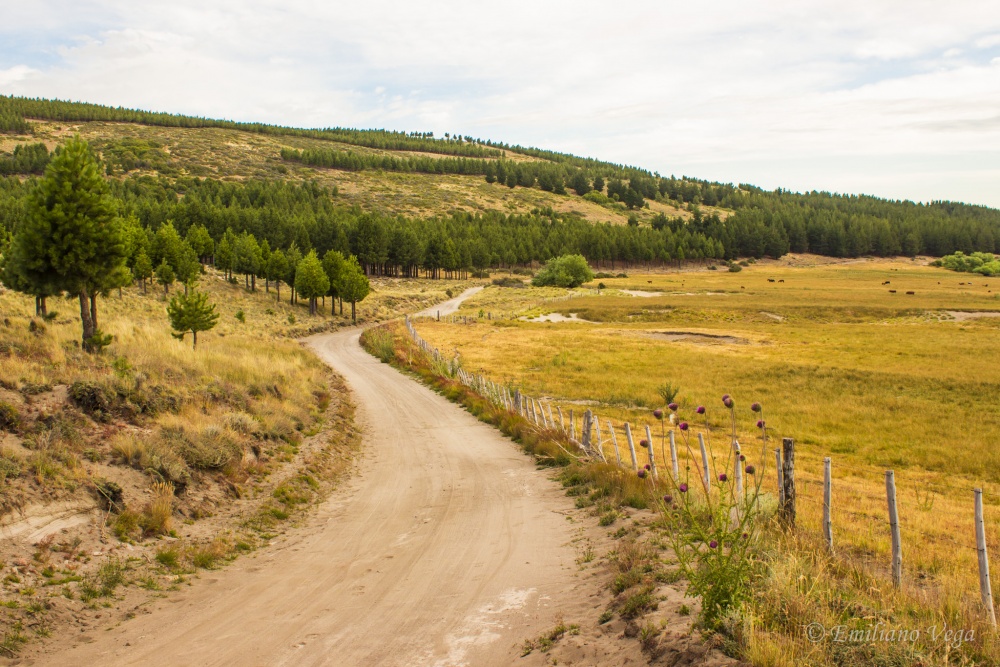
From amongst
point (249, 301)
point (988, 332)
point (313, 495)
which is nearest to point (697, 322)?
point (988, 332)

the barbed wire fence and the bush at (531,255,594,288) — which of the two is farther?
the bush at (531,255,594,288)

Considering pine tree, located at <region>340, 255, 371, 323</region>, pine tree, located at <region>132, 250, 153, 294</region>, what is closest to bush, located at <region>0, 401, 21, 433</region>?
pine tree, located at <region>132, 250, 153, 294</region>

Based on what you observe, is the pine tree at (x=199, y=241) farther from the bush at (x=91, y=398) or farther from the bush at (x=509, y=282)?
the bush at (x=91, y=398)

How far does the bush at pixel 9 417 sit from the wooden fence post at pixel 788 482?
1475cm

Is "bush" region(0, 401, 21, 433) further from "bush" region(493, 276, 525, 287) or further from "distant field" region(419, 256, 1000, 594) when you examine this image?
"bush" region(493, 276, 525, 287)

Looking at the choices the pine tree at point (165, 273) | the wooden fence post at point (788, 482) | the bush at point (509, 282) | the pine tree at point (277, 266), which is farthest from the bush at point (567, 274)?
the wooden fence post at point (788, 482)

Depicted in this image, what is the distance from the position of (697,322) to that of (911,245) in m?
156

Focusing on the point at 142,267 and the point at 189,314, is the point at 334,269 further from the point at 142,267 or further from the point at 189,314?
the point at 189,314

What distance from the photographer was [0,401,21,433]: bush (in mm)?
13047

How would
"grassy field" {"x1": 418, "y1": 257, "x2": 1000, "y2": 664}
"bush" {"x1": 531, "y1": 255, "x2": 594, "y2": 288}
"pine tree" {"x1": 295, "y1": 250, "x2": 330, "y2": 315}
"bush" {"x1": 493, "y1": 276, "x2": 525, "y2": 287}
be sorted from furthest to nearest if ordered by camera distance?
1. "bush" {"x1": 493, "y1": 276, "x2": 525, "y2": 287}
2. "bush" {"x1": 531, "y1": 255, "x2": 594, "y2": 288}
3. "pine tree" {"x1": 295, "y1": 250, "x2": 330, "y2": 315}
4. "grassy field" {"x1": 418, "y1": 257, "x2": 1000, "y2": 664}

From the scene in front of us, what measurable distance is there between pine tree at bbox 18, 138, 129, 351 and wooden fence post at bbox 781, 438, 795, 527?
27.5m

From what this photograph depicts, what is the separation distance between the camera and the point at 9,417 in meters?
13.2

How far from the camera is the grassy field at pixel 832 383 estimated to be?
12.4m

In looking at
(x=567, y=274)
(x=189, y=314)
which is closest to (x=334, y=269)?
(x=189, y=314)
